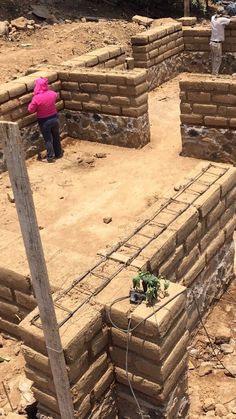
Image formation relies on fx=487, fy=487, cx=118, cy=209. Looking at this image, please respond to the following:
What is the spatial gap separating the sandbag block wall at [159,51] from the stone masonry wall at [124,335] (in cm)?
841

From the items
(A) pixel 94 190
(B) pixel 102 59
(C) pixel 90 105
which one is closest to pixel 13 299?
(A) pixel 94 190

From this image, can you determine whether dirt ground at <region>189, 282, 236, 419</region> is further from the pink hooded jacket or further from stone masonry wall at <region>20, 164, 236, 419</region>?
the pink hooded jacket

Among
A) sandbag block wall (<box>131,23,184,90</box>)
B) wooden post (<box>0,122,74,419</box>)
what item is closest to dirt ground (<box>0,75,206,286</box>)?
wooden post (<box>0,122,74,419</box>)

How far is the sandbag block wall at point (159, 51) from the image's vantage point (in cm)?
1262

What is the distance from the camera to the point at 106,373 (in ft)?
13.8

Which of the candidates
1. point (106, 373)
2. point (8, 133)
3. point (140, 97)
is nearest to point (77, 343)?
point (106, 373)

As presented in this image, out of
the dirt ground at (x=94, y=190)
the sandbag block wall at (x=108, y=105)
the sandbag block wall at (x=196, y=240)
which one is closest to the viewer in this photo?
the sandbag block wall at (x=196, y=240)

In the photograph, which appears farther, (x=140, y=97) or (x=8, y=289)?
(x=140, y=97)

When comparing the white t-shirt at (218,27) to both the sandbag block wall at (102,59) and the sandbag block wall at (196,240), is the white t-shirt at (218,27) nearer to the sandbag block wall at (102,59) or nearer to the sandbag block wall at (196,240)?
the sandbag block wall at (102,59)

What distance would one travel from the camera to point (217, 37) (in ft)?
43.4

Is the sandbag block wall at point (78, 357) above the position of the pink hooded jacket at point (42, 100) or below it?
below

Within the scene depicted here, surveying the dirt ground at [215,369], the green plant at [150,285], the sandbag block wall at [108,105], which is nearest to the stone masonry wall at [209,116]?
the sandbag block wall at [108,105]

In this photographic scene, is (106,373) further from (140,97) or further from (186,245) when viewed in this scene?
(140,97)

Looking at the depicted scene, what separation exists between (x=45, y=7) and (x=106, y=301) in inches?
665
